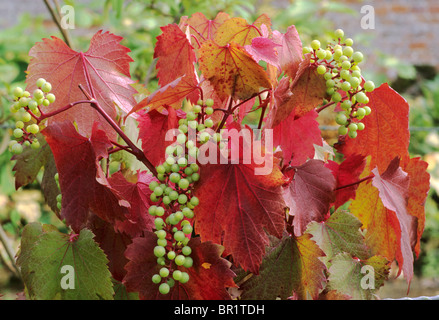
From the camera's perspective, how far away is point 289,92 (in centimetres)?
51

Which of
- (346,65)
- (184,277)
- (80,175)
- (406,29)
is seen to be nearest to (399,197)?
(346,65)

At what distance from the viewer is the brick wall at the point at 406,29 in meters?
3.39

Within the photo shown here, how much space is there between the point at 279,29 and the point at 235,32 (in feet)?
4.82

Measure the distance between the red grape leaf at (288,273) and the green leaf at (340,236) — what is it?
3 cm

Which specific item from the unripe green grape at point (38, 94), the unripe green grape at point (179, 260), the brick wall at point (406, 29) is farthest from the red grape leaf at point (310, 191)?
the brick wall at point (406, 29)

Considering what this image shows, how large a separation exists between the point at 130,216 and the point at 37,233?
0.49 feet

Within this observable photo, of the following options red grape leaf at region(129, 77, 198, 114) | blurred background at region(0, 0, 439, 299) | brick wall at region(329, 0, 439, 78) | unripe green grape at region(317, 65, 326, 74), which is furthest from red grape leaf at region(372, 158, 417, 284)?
brick wall at region(329, 0, 439, 78)

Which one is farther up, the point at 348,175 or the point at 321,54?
the point at 321,54

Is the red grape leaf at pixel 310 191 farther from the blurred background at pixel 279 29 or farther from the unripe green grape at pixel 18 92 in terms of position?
the blurred background at pixel 279 29

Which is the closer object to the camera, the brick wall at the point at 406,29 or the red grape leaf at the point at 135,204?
the red grape leaf at the point at 135,204

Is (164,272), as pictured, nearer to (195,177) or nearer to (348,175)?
(195,177)

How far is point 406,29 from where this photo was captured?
11.3 feet

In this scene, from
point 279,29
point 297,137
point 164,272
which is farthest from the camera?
point 279,29

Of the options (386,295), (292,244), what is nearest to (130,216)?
(292,244)
